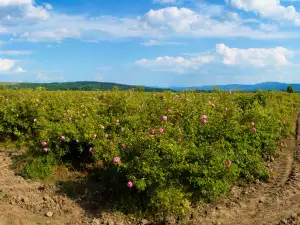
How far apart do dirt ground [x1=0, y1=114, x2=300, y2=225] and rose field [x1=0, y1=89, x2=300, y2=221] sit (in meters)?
0.20

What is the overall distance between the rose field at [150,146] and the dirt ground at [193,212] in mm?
197

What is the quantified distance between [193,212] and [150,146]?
1.24 metres

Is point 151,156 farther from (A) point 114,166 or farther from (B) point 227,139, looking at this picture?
(B) point 227,139

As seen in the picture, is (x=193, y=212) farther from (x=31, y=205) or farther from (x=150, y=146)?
(x=31, y=205)

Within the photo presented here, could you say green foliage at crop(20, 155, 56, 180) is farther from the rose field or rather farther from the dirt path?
the dirt path

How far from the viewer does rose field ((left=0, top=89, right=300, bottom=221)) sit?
15.5 feet

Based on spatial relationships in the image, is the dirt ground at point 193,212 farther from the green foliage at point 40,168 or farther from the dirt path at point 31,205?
the green foliage at point 40,168

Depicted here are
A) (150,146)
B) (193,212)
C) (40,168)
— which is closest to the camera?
(193,212)

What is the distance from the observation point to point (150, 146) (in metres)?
5.06

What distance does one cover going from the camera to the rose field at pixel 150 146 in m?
4.72

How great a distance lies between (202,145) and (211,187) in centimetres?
88

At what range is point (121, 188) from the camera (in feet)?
17.3

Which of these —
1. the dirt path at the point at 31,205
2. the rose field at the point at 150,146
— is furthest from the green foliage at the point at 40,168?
the dirt path at the point at 31,205

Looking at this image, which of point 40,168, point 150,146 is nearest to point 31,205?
point 40,168
